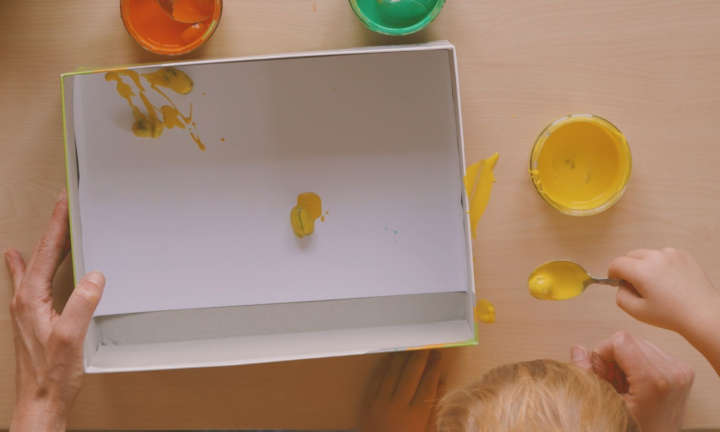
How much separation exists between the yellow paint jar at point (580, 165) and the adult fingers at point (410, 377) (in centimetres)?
28

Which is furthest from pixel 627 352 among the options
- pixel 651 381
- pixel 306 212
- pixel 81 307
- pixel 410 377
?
pixel 81 307

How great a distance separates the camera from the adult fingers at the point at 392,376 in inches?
33.6

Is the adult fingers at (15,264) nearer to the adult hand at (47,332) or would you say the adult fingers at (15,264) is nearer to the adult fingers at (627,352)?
the adult hand at (47,332)

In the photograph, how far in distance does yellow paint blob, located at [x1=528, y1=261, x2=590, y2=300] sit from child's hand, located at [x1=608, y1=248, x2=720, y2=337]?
0.18 ft

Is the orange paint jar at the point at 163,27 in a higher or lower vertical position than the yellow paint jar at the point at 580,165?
higher

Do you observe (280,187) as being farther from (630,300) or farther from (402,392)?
(630,300)

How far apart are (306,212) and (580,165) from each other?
369mm

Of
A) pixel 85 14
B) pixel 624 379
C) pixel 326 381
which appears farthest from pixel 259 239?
pixel 624 379

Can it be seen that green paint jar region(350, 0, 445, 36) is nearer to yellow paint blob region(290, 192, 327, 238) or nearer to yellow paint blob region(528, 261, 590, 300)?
yellow paint blob region(290, 192, 327, 238)

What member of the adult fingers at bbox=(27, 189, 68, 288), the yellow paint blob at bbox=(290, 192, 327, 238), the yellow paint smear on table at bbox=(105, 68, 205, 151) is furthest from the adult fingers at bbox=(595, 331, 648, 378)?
the adult fingers at bbox=(27, 189, 68, 288)

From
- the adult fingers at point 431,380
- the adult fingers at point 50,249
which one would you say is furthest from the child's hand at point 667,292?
the adult fingers at point 50,249

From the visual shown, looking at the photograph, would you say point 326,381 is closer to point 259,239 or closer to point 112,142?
point 259,239

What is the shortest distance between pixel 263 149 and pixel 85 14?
29 cm

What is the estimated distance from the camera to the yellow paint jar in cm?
80
